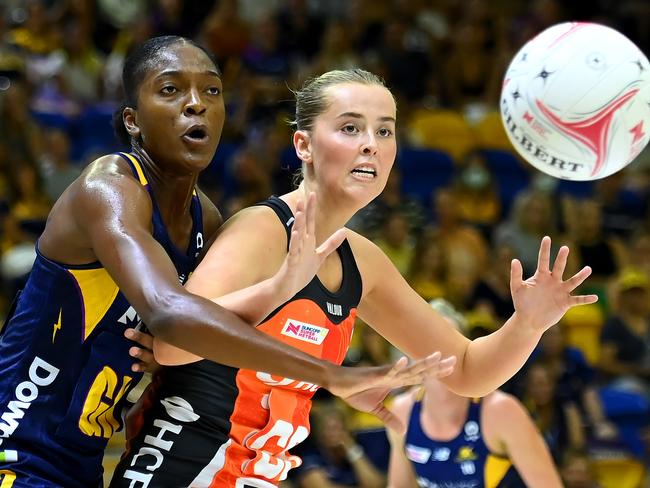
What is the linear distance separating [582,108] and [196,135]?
4.97 feet

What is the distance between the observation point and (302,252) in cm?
283

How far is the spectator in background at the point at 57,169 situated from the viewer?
29.7 feet

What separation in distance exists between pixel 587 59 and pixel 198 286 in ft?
5.93

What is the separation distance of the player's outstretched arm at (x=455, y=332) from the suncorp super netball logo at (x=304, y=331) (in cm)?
35

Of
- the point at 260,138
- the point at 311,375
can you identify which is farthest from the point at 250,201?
the point at 311,375

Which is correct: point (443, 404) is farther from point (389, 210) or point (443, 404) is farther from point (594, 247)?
point (594, 247)

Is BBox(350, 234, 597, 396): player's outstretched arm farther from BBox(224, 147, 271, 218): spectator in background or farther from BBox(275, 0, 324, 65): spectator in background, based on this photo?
BBox(275, 0, 324, 65): spectator in background

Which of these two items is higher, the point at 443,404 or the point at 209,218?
the point at 443,404

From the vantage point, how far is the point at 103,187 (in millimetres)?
2906

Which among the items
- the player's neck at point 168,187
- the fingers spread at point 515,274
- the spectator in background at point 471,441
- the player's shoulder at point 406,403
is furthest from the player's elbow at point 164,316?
the player's shoulder at point 406,403

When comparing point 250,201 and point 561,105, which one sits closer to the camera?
point 561,105

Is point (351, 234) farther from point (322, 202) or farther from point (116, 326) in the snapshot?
point (116, 326)

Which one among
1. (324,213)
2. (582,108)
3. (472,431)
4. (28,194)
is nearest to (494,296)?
(472,431)

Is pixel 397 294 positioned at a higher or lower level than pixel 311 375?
higher
